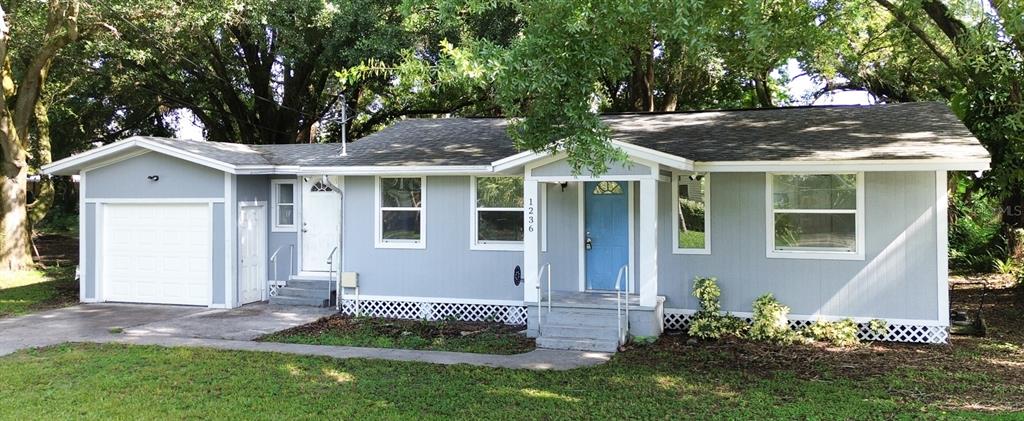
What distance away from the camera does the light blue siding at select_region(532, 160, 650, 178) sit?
9875 millimetres

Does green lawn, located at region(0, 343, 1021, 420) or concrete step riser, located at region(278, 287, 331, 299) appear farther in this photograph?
concrete step riser, located at region(278, 287, 331, 299)

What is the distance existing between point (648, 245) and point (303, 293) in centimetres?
692

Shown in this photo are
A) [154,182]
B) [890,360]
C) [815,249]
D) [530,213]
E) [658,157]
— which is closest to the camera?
[890,360]

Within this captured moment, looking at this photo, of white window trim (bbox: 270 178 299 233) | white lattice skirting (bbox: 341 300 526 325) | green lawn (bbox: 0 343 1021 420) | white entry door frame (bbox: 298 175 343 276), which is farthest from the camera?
white window trim (bbox: 270 178 299 233)

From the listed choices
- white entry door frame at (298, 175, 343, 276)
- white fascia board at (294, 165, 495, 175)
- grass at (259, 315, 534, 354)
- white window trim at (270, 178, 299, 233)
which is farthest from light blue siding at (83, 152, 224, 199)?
grass at (259, 315, 534, 354)

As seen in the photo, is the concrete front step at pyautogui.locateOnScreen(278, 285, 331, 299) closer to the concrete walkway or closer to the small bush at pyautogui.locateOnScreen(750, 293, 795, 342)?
the concrete walkway

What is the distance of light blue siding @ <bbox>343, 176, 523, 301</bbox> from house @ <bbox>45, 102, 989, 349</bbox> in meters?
0.03

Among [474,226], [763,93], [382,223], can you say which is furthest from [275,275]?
[763,93]

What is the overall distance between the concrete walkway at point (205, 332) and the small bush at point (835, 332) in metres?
2.98

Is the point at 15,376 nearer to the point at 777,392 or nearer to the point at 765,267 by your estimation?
the point at 777,392

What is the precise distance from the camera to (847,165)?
9406 millimetres

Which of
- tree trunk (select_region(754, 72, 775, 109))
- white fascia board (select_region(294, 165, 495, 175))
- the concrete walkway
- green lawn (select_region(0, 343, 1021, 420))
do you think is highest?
tree trunk (select_region(754, 72, 775, 109))

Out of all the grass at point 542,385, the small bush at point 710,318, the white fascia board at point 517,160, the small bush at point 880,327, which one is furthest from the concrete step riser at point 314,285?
the small bush at point 880,327

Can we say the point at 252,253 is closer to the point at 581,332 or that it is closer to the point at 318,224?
the point at 318,224
